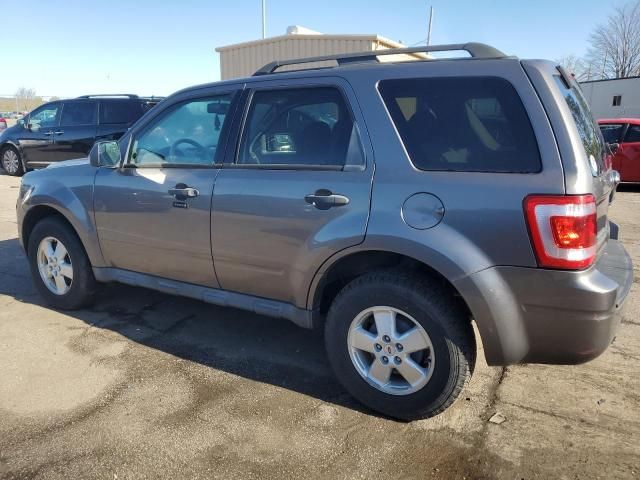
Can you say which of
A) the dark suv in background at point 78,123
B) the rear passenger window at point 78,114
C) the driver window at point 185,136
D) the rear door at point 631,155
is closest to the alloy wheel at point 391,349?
the driver window at point 185,136

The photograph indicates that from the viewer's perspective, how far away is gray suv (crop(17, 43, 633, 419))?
7.60 ft

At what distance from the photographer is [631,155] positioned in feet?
33.9

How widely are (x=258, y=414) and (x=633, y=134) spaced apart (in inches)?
415

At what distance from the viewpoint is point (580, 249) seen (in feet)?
7.49

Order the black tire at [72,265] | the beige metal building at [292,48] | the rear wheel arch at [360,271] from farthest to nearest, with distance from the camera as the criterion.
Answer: the beige metal building at [292,48]
the black tire at [72,265]
the rear wheel arch at [360,271]

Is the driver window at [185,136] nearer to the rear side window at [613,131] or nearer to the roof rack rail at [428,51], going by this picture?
the roof rack rail at [428,51]

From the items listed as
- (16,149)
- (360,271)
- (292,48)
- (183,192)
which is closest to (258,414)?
(360,271)

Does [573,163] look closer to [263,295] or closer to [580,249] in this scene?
A: [580,249]

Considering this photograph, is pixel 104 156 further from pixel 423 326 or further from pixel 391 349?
pixel 423 326

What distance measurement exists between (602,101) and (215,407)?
26.3m

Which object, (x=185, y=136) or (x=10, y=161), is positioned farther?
(x=10, y=161)

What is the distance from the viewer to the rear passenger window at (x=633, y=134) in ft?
34.0

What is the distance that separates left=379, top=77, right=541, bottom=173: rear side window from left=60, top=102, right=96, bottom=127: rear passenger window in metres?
10.7

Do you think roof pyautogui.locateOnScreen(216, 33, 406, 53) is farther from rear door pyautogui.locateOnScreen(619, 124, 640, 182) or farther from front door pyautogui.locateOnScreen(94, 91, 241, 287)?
front door pyautogui.locateOnScreen(94, 91, 241, 287)
